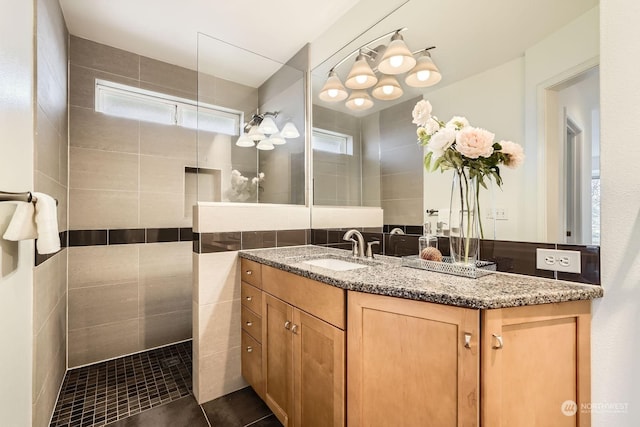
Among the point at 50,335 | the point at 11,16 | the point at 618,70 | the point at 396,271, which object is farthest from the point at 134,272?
the point at 618,70

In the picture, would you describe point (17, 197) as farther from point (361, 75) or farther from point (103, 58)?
point (103, 58)

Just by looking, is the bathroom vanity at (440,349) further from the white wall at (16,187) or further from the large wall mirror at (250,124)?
the large wall mirror at (250,124)

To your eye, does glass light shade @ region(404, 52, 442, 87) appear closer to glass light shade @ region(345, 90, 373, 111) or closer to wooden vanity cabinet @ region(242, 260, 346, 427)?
glass light shade @ region(345, 90, 373, 111)

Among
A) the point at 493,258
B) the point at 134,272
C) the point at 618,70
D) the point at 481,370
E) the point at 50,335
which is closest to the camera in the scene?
the point at 481,370

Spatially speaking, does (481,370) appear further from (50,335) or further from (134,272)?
(134,272)

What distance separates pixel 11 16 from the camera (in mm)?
1015

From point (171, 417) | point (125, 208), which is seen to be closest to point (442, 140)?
point (171, 417)

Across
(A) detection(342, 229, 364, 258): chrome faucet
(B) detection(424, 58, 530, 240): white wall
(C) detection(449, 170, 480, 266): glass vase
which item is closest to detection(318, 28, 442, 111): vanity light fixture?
(B) detection(424, 58, 530, 240): white wall

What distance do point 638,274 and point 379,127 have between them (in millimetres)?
1394

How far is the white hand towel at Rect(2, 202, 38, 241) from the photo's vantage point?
3.01 ft

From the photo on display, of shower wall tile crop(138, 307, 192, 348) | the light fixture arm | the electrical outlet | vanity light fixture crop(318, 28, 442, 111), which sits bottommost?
shower wall tile crop(138, 307, 192, 348)

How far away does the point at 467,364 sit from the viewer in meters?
0.85

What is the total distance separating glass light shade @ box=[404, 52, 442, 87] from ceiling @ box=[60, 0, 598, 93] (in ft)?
0.13

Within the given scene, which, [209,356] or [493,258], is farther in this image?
[209,356]
